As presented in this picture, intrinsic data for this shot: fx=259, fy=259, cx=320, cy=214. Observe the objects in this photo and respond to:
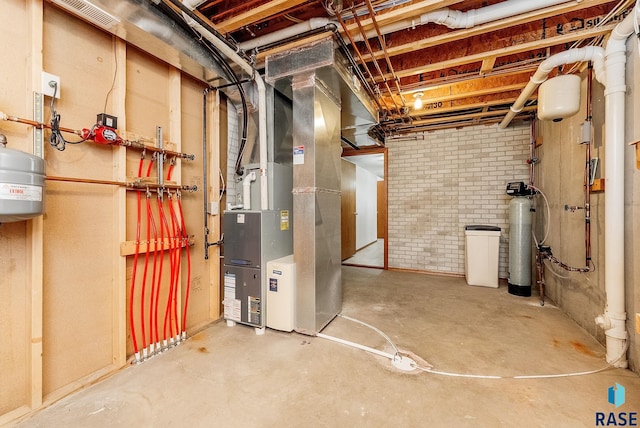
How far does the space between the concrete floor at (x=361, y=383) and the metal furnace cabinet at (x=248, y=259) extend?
0.66 feet

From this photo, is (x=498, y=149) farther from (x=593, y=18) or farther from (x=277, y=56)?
(x=277, y=56)

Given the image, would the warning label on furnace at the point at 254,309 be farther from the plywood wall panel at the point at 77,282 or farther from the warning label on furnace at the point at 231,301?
the plywood wall panel at the point at 77,282

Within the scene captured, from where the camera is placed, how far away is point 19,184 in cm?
127

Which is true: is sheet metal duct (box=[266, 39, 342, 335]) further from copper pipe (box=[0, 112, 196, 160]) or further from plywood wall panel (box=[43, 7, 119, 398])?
plywood wall panel (box=[43, 7, 119, 398])

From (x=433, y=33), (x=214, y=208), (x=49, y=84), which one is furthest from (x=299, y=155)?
(x=49, y=84)

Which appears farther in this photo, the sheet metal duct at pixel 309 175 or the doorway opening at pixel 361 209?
the doorway opening at pixel 361 209

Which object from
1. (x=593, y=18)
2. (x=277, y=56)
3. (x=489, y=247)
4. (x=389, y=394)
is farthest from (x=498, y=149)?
(x=389, y=394)

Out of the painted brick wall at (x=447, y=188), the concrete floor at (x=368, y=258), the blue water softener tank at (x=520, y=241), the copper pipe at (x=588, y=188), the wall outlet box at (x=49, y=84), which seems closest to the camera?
the wall outlet box at (x=49, y=84)

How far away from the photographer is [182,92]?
2.50m

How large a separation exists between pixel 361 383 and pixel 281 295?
39.8 inches

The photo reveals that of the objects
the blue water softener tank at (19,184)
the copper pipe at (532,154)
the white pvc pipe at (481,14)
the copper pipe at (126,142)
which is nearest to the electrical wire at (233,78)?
the copper pipe at (126,142)

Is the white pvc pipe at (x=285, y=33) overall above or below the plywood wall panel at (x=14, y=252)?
above

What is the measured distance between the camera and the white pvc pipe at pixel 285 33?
6.81 feet

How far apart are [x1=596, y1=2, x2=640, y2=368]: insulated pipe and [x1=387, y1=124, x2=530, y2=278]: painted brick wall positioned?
2399mm
